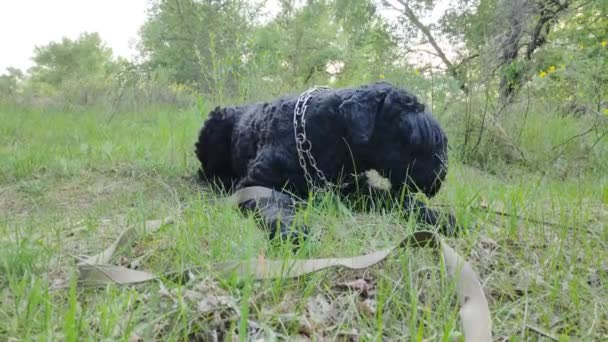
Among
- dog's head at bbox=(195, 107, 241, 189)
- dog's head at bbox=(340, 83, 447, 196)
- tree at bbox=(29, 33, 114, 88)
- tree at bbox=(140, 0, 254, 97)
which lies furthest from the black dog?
tree at bbox=(29, 33, 114, 88)

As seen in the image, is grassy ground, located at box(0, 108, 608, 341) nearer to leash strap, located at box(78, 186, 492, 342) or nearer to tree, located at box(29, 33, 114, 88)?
leash strap, located at box(78, 186, 492, 342)

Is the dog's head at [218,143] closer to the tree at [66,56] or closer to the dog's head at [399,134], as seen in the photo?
the dog's head at [399,134]

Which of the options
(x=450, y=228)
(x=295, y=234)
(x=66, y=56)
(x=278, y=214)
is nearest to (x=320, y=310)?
(x=295, y=234)

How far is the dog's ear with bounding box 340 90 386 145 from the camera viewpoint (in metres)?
2.19

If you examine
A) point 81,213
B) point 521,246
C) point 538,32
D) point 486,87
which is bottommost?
point 81,213

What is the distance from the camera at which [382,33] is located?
40.5ft

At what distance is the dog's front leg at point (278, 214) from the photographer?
1777 mm

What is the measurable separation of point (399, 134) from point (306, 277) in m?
1.04

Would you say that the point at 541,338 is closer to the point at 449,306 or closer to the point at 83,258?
the point at 449,306

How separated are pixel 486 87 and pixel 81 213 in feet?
11.1

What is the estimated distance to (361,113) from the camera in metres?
2.21

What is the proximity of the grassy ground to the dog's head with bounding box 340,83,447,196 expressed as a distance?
214 mm

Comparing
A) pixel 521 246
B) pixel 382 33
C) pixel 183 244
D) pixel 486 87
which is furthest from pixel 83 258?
pixel 382 33

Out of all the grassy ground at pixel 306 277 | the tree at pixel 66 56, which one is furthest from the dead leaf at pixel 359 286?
the tree at pixel 66 56
